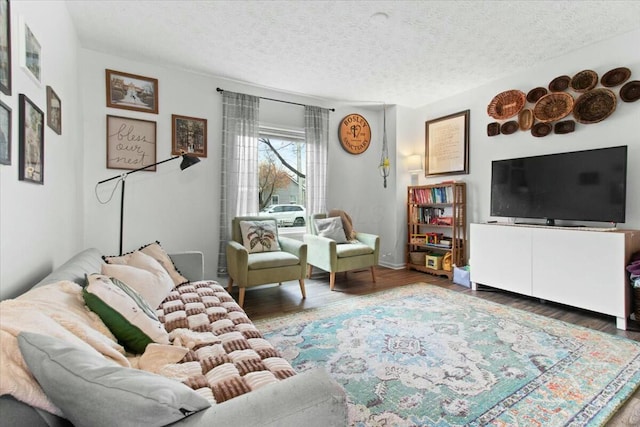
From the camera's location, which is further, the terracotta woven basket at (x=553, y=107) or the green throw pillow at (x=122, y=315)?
the terracotta woven basket at (x=553, y=107)

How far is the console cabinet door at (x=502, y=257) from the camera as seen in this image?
10.5 ft

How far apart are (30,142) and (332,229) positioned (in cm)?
307

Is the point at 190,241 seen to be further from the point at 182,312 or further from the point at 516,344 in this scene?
the point at 516,344

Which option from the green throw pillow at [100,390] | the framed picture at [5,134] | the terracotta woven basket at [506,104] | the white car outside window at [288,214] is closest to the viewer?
the green throw pillow at [100,390]

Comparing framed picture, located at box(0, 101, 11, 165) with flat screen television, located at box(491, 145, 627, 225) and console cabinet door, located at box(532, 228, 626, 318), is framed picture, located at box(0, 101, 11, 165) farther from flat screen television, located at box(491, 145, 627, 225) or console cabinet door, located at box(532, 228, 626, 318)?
flat screen television, located at box(491, 145, 627, 225)

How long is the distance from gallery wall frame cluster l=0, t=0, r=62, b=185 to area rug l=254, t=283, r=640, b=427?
168 cm

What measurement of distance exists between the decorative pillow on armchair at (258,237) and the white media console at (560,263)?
233 centimetres

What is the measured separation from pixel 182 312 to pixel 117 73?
273 centimetres

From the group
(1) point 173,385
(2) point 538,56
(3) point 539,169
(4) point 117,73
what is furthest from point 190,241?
(2) point 538,56

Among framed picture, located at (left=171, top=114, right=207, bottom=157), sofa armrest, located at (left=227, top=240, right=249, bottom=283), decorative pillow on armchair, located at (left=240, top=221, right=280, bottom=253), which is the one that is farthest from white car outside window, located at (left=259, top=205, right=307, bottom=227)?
sofa armrest, located at (left=227, top=240, right=249, bottom=283)

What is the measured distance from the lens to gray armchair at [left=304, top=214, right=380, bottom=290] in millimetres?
3642

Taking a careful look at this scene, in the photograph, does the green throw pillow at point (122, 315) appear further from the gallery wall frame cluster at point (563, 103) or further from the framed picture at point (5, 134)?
the gallery wall frame cluster at point (563, 103)

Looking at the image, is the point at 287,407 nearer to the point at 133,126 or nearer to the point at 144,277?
the point at 144,277

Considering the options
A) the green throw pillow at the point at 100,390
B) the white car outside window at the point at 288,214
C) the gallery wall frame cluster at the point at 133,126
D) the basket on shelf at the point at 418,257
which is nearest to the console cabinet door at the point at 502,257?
the basket on shelf at the point at 418,257
